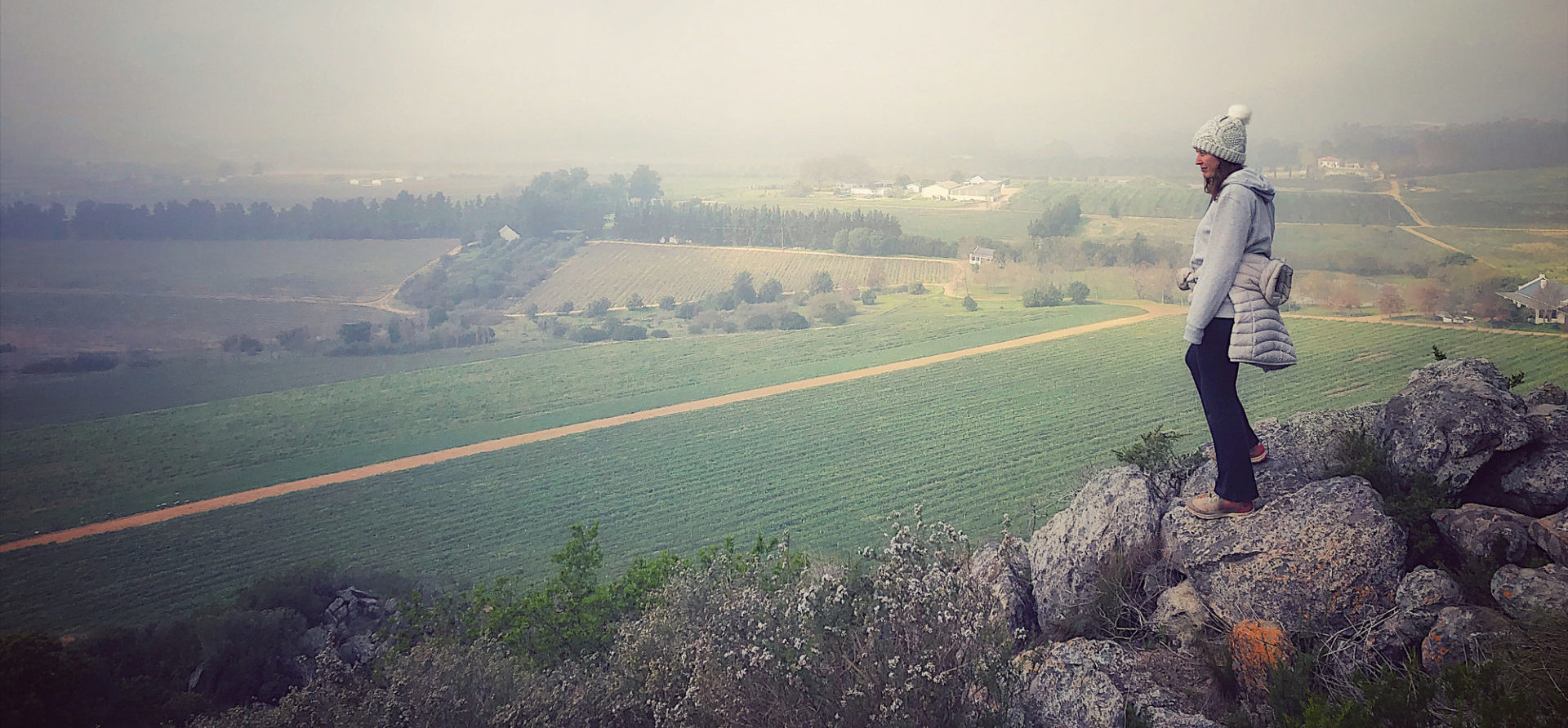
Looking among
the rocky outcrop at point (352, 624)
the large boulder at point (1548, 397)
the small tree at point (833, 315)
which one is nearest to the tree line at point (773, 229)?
the small tree at point (833, 315)

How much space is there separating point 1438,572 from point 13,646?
30.5ft

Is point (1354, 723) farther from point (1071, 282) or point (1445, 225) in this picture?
point (1071, 282)

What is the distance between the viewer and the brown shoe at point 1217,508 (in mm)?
3996

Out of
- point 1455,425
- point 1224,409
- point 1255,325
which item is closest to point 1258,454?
point 1224,409

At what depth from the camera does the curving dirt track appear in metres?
13.1

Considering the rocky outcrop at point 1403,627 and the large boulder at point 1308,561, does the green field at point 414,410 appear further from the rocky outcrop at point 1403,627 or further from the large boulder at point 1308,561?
the rocky outcrop at point 1403,627

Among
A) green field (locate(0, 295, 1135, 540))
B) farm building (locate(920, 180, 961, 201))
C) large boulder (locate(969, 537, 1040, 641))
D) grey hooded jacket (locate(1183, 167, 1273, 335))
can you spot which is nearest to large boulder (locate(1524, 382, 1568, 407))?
grey hooded jacket (locate(1183, 167, 1273, 335))

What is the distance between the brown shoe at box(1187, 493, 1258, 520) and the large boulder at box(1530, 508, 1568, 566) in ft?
3.50

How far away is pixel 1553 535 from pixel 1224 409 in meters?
1.35

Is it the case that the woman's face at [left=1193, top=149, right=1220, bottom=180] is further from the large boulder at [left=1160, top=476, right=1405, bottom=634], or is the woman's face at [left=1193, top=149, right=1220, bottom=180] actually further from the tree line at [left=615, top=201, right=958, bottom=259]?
the tree line at [left=615, top=201, right=958, bottom=259]

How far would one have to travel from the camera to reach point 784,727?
339 cm

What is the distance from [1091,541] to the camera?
4.59m

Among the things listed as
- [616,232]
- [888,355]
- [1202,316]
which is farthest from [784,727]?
[616,232]

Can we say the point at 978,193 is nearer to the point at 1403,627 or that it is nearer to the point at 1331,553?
the point at 1331,553
